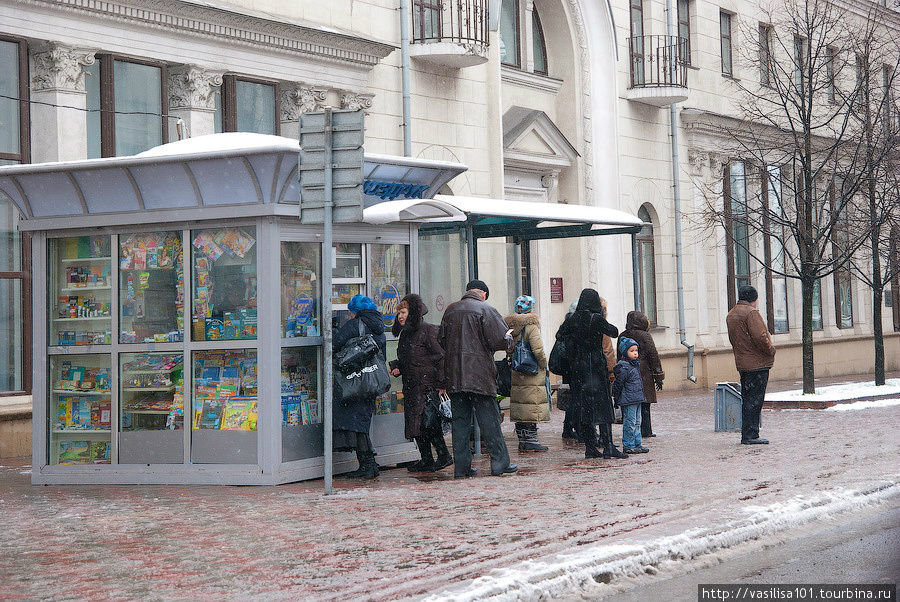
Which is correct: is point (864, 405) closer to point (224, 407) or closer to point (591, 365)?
point (591, 365)

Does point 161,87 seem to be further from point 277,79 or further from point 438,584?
point 438,584

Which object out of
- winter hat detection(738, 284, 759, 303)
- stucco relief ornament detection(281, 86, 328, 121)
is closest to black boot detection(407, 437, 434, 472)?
winter hat detection(738, 284, 759, 303)

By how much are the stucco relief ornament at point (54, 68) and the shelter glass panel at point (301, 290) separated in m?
5.21

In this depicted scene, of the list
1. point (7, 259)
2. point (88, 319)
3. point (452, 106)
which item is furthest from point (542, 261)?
point (88, 319)

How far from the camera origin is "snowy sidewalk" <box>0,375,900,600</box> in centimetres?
698

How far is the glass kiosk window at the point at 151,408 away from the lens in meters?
11.6

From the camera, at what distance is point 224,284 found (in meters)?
11.4

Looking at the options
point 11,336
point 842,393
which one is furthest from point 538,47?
point 11,336

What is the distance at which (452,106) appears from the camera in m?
21.5

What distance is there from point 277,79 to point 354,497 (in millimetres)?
9537

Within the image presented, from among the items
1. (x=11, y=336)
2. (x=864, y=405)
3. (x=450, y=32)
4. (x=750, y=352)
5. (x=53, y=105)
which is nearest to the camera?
(x=750, y=352)

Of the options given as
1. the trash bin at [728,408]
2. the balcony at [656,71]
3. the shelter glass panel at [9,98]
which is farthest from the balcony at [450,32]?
the trash bin at [728,408]

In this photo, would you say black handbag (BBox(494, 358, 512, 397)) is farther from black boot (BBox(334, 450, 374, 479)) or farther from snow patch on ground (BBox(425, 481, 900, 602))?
snow patch on ground (BBox(425, 481, 900, 602))

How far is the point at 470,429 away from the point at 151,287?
10.5 ft
